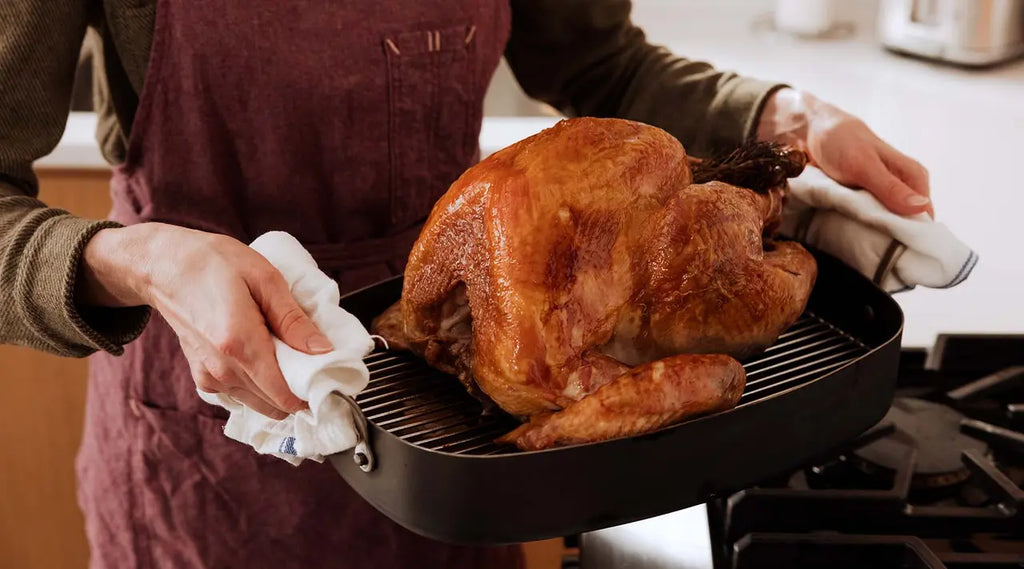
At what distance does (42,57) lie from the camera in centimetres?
85

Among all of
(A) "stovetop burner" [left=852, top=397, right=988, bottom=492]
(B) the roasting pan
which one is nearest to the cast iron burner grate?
(B) the roasting pan

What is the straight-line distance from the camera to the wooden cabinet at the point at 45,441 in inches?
58.8

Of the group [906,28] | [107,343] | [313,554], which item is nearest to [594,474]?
[107,343]

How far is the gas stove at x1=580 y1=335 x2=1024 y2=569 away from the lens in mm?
776

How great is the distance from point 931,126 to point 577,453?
118cm

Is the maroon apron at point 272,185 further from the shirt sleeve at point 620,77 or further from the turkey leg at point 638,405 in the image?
the turkey leg at point 638,405

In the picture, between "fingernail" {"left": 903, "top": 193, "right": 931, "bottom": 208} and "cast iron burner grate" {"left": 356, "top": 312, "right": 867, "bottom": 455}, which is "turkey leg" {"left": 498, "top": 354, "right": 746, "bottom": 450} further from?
"fingernail" {"left": 903, "top": 193, "right": 931, "bottom": 208}

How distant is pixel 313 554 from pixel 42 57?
532mm

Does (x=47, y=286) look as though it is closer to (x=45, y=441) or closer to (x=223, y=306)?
(x=223, y=306)

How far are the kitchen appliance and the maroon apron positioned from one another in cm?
107

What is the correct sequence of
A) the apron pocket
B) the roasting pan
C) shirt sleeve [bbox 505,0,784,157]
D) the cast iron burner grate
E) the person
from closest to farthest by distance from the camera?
the roasting pan, the cast iron burner grate, the person, the apron pocket, shirt sleeve [bbox 505,0,784,157]

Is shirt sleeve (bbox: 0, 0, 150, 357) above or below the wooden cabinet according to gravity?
above

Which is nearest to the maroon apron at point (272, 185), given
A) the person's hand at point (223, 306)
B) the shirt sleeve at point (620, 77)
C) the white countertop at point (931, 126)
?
the shirt sleeve at point (620, 77)

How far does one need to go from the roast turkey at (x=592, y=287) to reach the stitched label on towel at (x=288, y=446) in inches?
5.3
